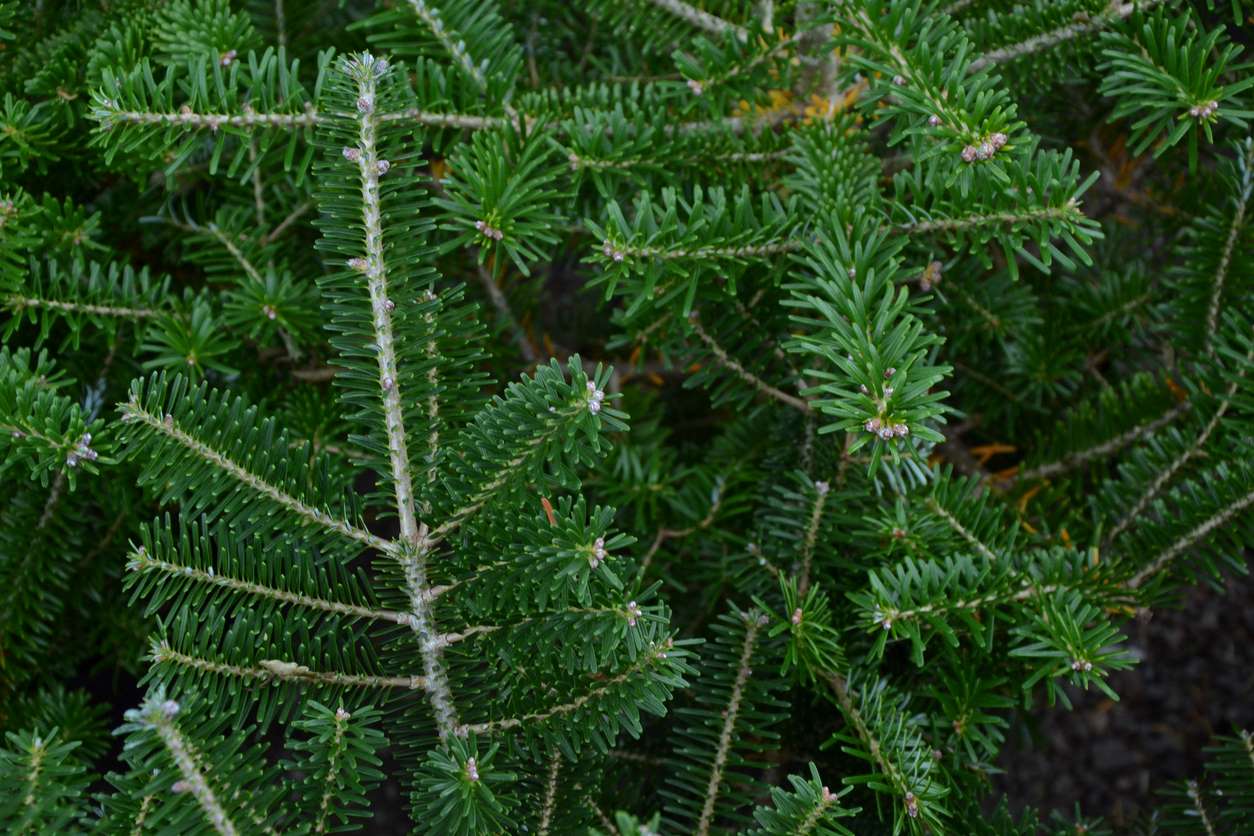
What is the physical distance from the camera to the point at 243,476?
0.59 meters

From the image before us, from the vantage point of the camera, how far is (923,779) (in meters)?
0.63

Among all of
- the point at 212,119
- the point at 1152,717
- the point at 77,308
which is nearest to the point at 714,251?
the point at 212,119

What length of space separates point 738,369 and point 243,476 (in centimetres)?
36

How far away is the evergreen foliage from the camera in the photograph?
0.57m

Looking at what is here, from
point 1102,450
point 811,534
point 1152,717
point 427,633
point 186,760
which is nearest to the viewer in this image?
point 186,760

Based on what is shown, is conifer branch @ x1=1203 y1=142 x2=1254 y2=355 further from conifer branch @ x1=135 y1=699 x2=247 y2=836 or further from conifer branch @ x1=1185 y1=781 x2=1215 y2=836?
conifer branch @ x1=135 y1=699 x2=247 y2=836

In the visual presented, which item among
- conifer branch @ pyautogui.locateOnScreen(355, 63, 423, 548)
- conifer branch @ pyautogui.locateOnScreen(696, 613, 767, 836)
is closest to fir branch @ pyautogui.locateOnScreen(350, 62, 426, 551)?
conifer branch @ pyautogui.locateOnScreen(355, 63, 423, 548)

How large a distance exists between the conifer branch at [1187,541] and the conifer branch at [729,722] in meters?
0.29

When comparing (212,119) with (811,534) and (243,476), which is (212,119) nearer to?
(243,476)

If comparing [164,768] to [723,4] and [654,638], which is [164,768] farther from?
[723,4]

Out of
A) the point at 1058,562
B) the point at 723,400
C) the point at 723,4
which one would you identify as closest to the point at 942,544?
the point at 1058,562

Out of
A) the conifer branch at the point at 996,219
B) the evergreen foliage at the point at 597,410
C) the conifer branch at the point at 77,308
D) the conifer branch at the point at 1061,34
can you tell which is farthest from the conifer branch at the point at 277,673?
the conifer branch at the point at 1061,34

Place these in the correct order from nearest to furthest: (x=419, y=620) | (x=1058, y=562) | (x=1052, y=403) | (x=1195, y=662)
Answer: (x=419, y=620) < (x=1058, y=562) < (x=1052, y=403) < (x=1195, y=662)

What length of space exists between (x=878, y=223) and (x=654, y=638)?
0.29 m
